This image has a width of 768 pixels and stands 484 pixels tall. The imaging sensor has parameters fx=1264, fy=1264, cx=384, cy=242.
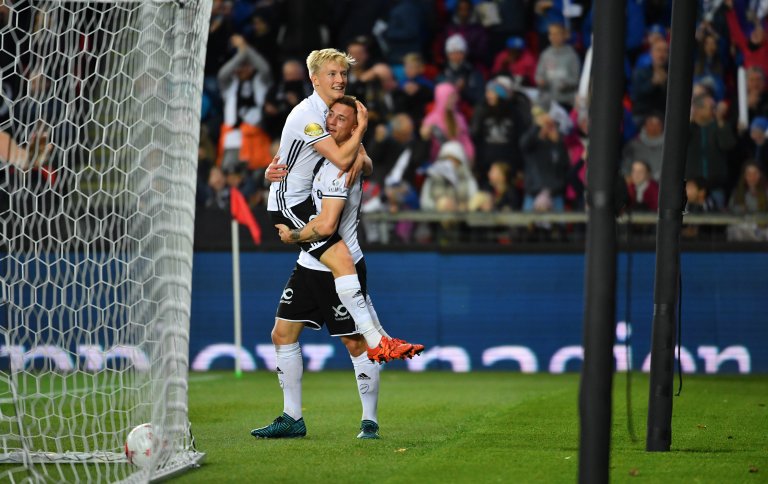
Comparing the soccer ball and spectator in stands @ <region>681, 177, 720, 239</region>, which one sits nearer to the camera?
the soccer ball

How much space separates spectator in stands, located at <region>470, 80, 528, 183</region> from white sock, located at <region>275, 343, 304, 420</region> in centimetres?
770

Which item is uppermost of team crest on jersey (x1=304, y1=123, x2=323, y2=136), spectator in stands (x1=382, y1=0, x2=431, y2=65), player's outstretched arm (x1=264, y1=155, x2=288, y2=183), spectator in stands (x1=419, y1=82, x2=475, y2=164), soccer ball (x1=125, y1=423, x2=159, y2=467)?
spectator in stands (x1=382, y1=0, x2=431, y2=65)

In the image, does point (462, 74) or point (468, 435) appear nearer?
point (468, 435)

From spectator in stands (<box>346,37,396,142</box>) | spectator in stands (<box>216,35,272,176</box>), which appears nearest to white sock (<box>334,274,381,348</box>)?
spectator in stands (<box>216,35,272,176</box>)

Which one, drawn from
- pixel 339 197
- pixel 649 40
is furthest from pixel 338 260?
pixel 649 40

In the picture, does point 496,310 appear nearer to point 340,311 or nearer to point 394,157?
point 394,157

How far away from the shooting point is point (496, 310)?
1471 cm

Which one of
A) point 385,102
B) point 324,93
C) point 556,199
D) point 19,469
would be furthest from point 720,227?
point 19,469

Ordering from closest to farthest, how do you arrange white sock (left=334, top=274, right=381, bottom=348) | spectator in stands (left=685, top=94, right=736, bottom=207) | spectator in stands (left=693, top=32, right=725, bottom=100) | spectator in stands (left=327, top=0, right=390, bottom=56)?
white sock (left=334, top=274, right=381, bottom=348) → spectator in stands (left=685, top=94, right=736, bottom=207) → spectator in stands (left=693, top=32, right=725, bottom=100) → spectator in stands (left=327, top=0, right=390, bottom=56)

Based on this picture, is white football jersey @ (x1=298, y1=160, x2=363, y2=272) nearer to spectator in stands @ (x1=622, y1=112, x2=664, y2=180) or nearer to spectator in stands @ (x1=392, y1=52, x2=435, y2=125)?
spectator in stands @ (x1=622, y1=112, x2=664, y2=180)

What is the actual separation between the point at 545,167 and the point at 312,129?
7724mm

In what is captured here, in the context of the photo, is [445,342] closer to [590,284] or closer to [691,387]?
[691,387]

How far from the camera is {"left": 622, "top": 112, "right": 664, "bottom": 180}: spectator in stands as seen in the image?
48.9 feet

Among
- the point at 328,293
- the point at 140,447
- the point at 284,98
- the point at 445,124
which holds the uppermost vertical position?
the point at 284,98
